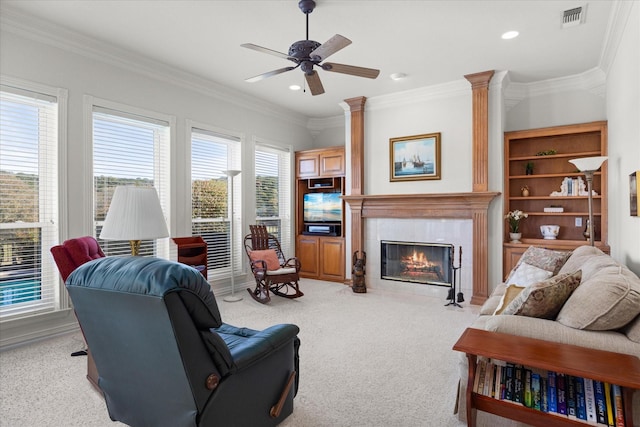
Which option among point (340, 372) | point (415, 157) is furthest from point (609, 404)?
point (415, 157)

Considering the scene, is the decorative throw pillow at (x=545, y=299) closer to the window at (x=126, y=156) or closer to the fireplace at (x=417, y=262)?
the fireplace at (x=417, y=262)

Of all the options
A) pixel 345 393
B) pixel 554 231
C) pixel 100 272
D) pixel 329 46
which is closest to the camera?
pixel 100 272

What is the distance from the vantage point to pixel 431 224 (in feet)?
17.0

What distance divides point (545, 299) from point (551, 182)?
3549 millimetres

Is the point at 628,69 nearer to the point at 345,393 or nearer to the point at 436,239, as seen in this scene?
the point at 436,239

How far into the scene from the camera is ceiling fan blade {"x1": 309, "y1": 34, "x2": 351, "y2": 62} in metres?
2.55

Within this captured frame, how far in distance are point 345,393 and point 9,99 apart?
3824mm

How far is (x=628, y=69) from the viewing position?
2.98 metres

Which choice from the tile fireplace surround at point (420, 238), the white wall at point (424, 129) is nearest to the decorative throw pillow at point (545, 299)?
the tile fireplace surround at point (420, 238)

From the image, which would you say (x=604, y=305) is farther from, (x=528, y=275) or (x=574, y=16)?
(x=574, y=16)

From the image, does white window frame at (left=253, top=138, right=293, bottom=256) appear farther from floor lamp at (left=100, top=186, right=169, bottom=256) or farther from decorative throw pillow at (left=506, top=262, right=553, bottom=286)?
decorative throw pillow at (left=506, top=262, right=553, bottom=286)

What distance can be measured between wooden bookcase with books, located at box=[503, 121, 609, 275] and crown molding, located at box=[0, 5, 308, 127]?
3.90 meters

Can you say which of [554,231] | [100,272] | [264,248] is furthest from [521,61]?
[100,272]

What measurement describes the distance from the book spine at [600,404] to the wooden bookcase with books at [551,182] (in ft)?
10.5
